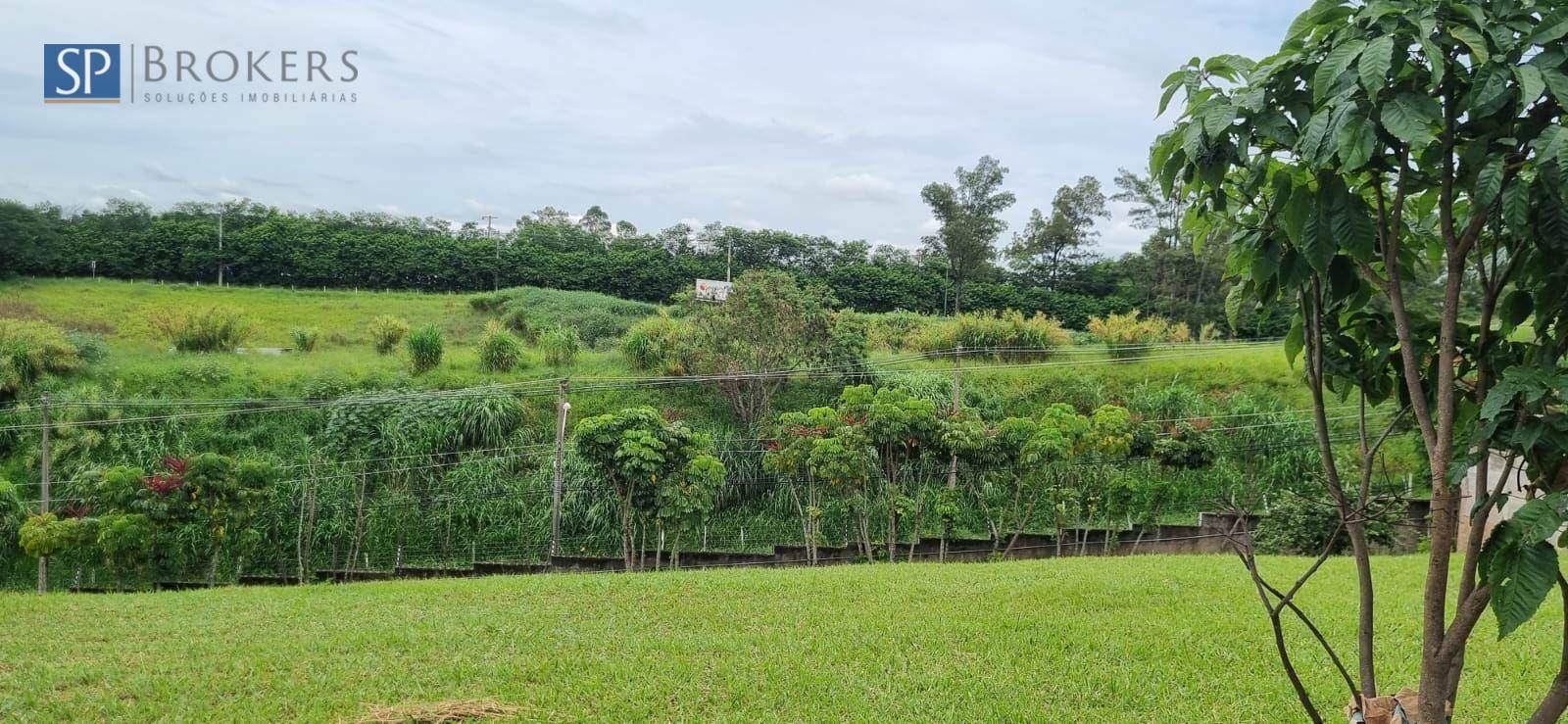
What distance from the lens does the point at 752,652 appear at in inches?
188

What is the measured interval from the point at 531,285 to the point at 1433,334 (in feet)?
84.5

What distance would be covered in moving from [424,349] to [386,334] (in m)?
1.84

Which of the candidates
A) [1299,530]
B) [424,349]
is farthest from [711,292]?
[1299,530]

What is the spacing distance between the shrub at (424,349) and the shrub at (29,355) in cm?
525

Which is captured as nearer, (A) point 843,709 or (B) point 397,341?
(A) point 843,709

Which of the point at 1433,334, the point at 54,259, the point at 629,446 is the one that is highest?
the point at 54,259

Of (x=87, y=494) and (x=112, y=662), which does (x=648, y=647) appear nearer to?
(x=112, y=662)

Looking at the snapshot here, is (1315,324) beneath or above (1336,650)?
above

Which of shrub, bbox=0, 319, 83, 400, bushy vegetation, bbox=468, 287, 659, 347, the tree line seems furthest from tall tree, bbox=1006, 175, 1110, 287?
shrub, bbox=0, 319, 83, 400

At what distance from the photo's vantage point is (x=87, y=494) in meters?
11.2

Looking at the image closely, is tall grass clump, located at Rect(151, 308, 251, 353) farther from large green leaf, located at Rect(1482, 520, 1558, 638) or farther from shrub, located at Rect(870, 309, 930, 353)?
large green leaf, located at Rect(1482, 520, 1558, 638)

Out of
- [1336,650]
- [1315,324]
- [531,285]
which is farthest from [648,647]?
[531,285]

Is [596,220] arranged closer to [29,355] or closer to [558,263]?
[558,263]

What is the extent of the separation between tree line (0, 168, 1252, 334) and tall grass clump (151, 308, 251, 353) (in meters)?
7.77
